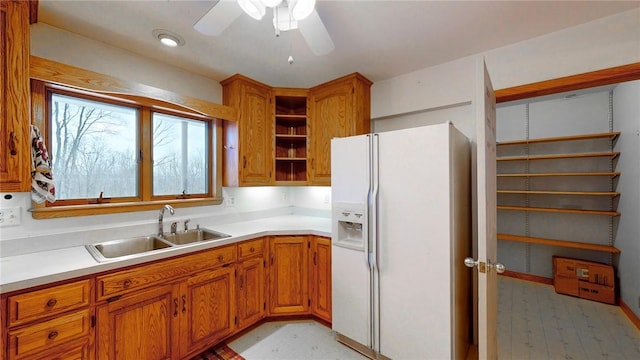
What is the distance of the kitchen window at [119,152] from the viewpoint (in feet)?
5.82

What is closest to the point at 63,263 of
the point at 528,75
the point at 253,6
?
the point at 253,6

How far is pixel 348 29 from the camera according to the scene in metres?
1.72

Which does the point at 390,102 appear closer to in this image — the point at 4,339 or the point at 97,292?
the point at 97,292

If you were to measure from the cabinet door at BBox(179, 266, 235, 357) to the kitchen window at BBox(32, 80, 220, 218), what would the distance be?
809mm

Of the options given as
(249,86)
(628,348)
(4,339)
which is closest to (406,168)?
(249,86)

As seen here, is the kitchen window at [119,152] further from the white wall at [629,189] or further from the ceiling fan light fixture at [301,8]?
the white wall at [629,189]

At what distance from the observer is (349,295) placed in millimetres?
1989

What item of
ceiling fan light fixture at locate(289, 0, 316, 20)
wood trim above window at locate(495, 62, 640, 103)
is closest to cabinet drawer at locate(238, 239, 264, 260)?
ceiling fan light fixture at locate(289, 0, 316, 20)

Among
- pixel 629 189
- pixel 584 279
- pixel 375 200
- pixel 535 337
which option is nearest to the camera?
pixel 375 200

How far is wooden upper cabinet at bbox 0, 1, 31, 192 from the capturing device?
50.9 inches

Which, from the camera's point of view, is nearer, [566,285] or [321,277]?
[321,277]

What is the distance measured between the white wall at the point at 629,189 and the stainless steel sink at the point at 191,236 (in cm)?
385

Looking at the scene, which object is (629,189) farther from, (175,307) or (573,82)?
(175,307)

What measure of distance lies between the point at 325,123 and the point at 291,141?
0.59 metres
